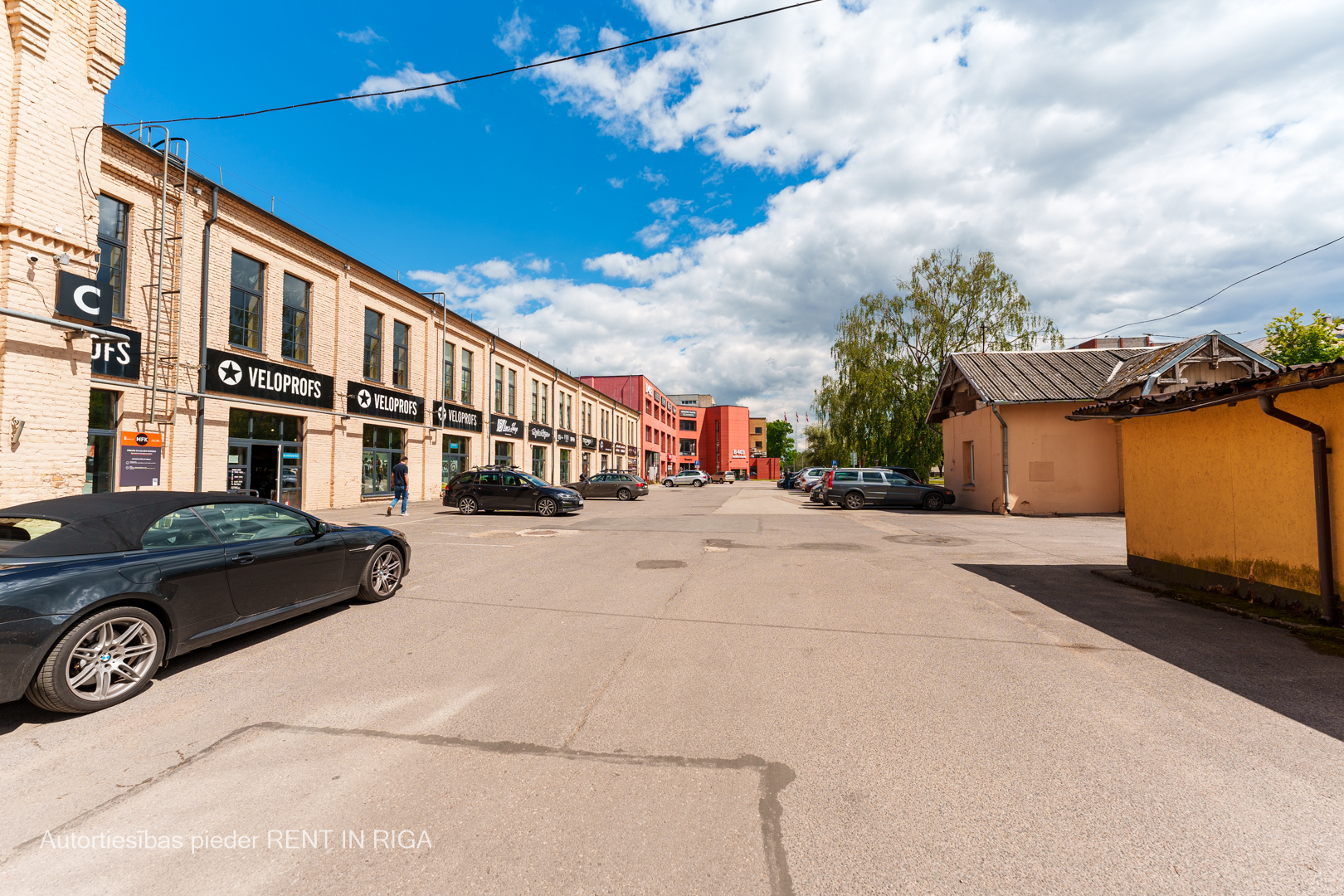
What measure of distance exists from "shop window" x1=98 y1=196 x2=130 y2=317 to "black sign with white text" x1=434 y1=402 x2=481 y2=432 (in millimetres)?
12250

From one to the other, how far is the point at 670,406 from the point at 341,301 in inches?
2670

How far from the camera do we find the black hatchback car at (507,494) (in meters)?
19.2

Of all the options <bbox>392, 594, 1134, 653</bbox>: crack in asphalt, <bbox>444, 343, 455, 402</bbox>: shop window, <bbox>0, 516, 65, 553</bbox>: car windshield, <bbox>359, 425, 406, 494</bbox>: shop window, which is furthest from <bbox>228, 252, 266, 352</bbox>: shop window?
<bbox>0, 516, 65, 553</bbox>: car windshield

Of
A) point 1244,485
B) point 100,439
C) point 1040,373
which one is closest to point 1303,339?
point 1040,373

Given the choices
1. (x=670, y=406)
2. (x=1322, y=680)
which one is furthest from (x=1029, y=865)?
(x=670, y=406)

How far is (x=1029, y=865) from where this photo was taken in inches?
91.5

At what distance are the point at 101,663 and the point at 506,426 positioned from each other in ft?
91.7

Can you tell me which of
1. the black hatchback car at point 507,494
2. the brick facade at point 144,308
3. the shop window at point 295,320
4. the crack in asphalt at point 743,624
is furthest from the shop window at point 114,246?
the crack in asphalt at point 743,624

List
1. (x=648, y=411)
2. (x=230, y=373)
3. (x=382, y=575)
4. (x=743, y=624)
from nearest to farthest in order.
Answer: (x=743, y=624) < (x=382, y=575) < (x=230, y=373) < (x=648, y=411)

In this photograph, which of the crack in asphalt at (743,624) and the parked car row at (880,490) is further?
the parked car row at (880,490)

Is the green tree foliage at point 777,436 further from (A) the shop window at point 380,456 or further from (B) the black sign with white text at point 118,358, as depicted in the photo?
(B) the black sign with white text at point 118,358

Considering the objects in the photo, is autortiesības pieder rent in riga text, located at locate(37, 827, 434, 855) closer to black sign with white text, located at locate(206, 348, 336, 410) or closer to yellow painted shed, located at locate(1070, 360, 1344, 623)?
yellow painted shed, located at locate(1070, 360, 1344, 623)

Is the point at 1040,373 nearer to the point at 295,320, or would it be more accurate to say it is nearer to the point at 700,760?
the point at 700,760

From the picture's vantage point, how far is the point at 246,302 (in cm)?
1652
